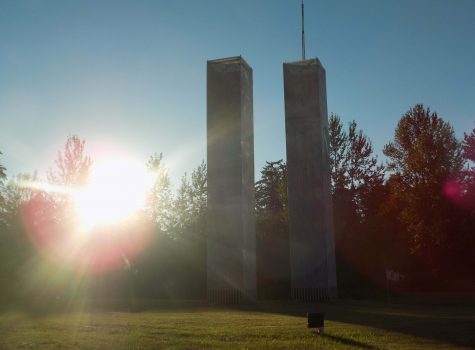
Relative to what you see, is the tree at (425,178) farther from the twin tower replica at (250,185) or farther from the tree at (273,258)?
the twin tower replica at (250,185)

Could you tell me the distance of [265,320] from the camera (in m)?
16.0

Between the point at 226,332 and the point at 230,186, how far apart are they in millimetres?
13050

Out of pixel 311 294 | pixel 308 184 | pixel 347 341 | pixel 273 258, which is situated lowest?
pixel 347 341

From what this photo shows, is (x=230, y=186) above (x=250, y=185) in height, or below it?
below

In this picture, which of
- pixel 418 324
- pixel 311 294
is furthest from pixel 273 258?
pixel 418 324

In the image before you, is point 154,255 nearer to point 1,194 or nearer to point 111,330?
point 1,194

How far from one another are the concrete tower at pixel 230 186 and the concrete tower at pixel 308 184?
2122mm

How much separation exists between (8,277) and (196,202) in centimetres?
2390

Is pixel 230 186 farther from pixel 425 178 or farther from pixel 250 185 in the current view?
pixel 425 178

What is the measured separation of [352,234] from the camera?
3941 centimetres

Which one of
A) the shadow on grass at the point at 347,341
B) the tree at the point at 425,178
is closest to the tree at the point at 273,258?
the tree at the point at 425,178

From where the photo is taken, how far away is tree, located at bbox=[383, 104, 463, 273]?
118 ft

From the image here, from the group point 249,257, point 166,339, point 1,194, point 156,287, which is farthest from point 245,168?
point 1,194

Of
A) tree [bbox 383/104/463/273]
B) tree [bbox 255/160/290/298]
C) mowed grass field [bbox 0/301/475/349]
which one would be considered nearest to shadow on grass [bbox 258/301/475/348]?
mowed grass field [bbox 0/301/475/349]
